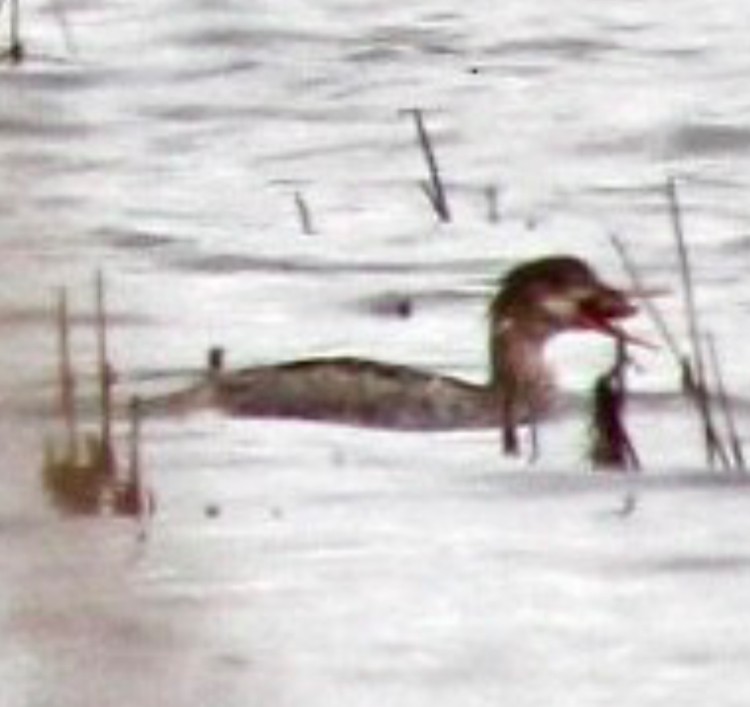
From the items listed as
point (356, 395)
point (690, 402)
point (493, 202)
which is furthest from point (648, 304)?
point (493, 202)

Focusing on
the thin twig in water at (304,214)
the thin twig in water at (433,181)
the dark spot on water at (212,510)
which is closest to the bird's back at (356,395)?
the dark spot on water at (212,510)

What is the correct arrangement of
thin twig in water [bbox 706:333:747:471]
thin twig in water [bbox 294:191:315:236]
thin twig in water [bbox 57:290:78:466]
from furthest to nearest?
1. thin twig in water [bbox 294:191:315:236]
2. thin twig in water [bbox 706:333:747:471]
3. thin twig in water [bbox 57:290:78:466]

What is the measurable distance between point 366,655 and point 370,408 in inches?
52.7

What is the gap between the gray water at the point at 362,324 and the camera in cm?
237

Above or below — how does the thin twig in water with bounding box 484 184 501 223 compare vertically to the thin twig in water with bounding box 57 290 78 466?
below

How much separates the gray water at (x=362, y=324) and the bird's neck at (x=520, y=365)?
89 millimetres

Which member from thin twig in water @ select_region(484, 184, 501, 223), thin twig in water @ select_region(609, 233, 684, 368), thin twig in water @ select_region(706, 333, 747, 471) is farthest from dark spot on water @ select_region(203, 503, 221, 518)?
thin twig in water @ select_region(484, 184, 501, 223)

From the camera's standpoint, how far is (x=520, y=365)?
4836mm

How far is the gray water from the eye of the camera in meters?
2.37

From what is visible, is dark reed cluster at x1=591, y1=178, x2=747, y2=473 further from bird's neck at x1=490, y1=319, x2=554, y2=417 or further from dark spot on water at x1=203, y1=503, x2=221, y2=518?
dark spot on water at x1=203, y1=503, x2=221, y2=518

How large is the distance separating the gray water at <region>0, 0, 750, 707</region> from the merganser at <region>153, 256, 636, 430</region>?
0.21ft

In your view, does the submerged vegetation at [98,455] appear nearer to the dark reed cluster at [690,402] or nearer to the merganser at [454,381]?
the merganser at [454,381]

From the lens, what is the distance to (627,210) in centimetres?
607

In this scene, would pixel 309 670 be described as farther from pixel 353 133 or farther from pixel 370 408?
pixel 353 133
